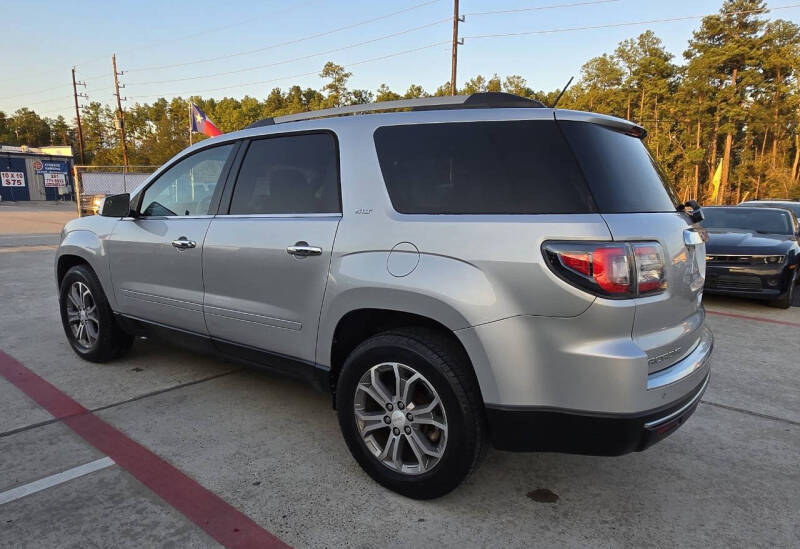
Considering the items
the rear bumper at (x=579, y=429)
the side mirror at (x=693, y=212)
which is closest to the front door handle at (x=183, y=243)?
the rear bumper at (x=579, y=429)

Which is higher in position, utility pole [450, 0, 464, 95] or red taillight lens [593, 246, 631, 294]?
utility pole [450, 0, 464, 95]

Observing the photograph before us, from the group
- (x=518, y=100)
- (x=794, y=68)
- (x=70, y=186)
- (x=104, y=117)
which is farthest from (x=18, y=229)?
(x=104, y=117)

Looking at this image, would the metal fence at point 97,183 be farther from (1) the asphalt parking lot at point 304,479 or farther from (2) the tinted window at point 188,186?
(1) the asphalt parking lot at point 304,479

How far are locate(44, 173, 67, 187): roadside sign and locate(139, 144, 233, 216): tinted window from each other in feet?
152

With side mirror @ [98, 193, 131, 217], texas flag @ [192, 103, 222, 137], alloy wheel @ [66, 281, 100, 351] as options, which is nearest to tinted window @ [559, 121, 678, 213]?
side mirror @ [98, 193, 131, 217]

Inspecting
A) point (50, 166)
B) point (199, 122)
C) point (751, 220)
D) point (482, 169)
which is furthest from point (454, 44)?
point (50, 166)

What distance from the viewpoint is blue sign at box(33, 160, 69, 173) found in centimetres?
4053

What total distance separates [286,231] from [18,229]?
60.8 ft

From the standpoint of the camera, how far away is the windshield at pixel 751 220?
26.7 feet

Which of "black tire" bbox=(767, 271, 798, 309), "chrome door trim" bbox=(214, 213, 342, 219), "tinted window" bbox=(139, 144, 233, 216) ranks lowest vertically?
"black tire" bbox=(767, 271, 798, 309)

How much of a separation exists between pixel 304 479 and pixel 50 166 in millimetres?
48469

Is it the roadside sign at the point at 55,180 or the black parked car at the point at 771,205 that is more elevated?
the roadside sign at the point at 55,180

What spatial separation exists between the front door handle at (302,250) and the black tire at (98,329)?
7.12 ft

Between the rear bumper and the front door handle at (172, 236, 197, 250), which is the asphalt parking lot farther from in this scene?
the front door handle at (172, 236, 197, 250)
